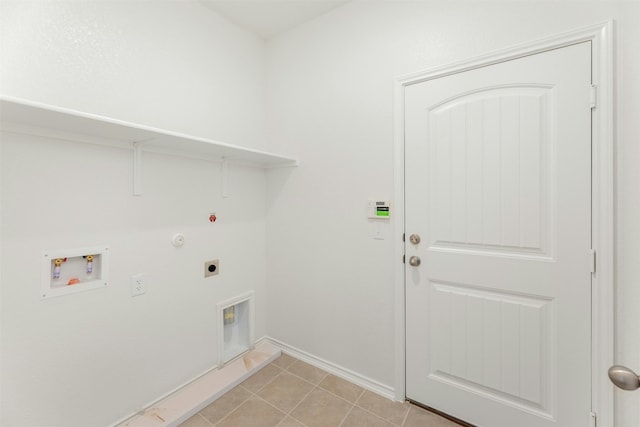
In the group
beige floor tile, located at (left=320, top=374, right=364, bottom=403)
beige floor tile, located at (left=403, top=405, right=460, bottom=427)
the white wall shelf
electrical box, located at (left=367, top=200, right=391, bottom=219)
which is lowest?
beige floor tile, located at (left=403, top=405, right=460, bottom=427)

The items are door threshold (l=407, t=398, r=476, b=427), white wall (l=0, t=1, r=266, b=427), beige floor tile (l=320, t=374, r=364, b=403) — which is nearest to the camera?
white wall (l=0, t=1, r=266, b=427)

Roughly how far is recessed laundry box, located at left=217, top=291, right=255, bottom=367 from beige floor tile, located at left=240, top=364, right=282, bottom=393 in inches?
9.7

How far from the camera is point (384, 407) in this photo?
1.69m

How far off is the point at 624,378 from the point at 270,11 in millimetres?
2564

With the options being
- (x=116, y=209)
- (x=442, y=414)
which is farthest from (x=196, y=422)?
(x=442, y=414)

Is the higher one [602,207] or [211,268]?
[602,207]

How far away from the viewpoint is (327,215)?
80.7 inches

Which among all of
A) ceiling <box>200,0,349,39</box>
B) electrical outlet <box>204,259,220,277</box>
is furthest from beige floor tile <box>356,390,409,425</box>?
ceiling <box>200,0,349,39</box>

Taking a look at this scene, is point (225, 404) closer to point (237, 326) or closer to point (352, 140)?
point (237, 326)

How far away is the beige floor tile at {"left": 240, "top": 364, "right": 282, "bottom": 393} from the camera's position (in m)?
1.89

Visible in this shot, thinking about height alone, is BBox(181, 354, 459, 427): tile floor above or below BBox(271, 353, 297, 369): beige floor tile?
below

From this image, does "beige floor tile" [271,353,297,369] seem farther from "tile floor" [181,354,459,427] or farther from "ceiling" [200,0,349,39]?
"ceiling" [200,0,349,39]

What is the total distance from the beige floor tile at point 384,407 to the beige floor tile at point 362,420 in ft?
0.10

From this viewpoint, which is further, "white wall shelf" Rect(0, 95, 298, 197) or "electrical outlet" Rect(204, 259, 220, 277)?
"electrical outlet" Rect(204, 259, 220, 277)
